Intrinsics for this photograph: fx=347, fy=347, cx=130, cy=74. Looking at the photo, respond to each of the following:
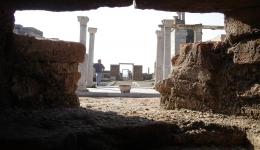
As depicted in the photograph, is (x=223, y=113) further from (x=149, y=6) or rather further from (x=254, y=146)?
(x=149, y=6)

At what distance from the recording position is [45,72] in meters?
4.77

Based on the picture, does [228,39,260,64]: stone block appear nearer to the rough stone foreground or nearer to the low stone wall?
the rough stone foreground

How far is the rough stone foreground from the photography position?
121 inches

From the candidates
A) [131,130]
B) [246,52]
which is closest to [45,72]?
[131,130]

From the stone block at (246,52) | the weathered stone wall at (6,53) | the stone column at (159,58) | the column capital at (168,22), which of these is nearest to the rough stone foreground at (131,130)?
the weathered stone wall at (6,53)

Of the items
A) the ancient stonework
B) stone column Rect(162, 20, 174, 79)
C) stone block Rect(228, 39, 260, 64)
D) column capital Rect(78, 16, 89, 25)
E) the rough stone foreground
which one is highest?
column capital Rect(78, 16, 89, 25)

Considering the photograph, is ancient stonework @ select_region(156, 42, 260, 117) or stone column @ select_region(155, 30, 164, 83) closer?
ancient stonework @ select_region(156, 42, 260, 117)

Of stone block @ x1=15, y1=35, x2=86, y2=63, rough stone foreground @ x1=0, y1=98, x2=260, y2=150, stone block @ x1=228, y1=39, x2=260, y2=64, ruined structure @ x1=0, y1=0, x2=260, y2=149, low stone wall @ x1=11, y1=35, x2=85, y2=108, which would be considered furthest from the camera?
stone block @ x1=15, y1=35, x2=86, y2=63

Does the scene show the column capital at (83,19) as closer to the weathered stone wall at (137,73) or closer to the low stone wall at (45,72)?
the low stone wall at (45,72)

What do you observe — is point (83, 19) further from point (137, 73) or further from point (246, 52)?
point (137, 73)

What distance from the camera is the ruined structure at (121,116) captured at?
327cm

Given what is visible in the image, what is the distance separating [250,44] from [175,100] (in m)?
1.41

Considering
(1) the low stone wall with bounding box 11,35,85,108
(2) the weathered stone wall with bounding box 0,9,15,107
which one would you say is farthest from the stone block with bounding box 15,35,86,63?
(2) the weathered stone wall with bounding box 0,9,15,107

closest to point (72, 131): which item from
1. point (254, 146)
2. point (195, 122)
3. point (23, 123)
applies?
point (23, 123)
